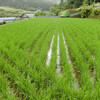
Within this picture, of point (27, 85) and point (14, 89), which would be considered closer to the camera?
point (27, 85)

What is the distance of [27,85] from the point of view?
178 centimetres

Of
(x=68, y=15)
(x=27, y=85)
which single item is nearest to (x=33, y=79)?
(x=27, y=85)

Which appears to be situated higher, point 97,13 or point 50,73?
point 97,13

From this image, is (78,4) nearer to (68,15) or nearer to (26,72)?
(68,15)

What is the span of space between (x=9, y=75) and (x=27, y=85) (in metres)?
0.70

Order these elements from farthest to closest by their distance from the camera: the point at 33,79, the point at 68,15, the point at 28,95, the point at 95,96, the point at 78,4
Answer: the point at 78,4 → the point at 68,15 → the point at 33,79 → the point at 28,95 → the point at 95,96

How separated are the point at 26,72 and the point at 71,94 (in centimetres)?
123

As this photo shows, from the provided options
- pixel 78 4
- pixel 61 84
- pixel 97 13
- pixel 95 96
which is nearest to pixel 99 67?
pixel 95 96

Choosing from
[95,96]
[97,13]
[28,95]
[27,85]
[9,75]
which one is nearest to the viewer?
[95,96]

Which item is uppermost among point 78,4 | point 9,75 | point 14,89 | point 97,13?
point 78,4

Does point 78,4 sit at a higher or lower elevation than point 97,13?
higher

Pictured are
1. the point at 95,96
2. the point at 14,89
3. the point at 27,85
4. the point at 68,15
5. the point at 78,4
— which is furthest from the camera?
the point at 78,4

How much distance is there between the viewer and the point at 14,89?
6.40ft

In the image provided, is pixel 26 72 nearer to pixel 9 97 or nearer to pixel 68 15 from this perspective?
pixel 9 97
